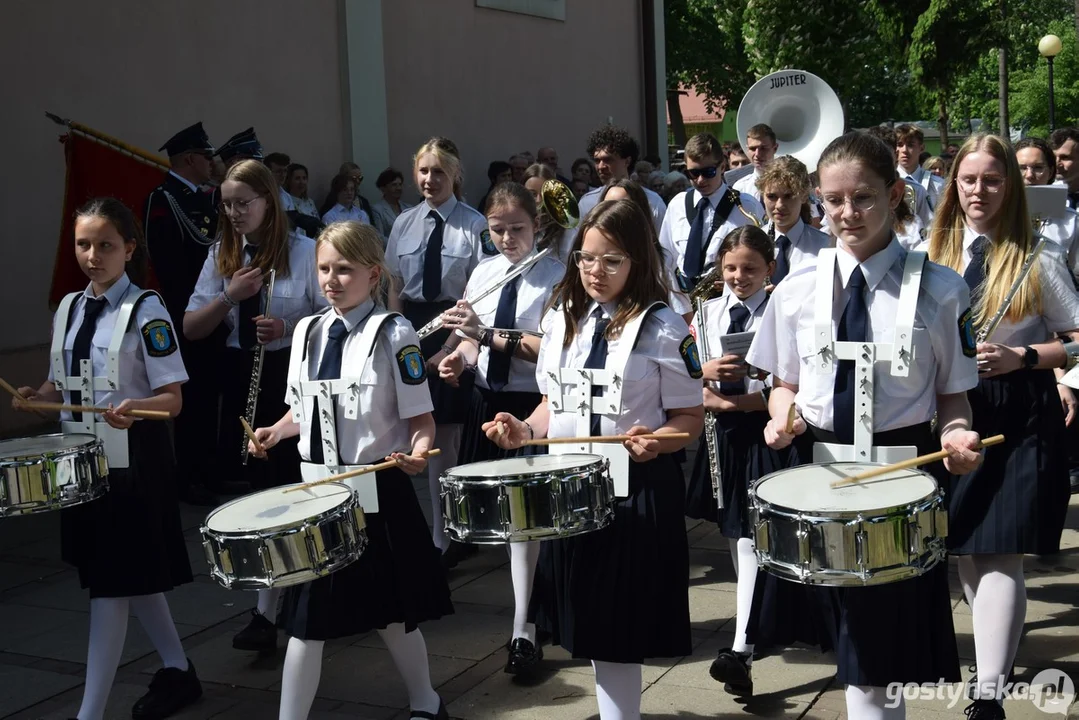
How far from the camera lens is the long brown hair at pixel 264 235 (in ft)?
17.8

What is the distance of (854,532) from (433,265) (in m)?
3.81

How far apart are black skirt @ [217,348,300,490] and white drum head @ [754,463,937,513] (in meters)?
2.12

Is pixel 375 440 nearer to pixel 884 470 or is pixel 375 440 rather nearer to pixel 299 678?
pixel 299 678

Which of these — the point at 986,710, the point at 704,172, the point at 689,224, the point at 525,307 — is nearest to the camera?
the point at 986,710

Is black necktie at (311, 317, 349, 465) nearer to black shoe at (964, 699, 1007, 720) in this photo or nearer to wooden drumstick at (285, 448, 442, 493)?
wooden drumstick at (285, 448, 442, 493)

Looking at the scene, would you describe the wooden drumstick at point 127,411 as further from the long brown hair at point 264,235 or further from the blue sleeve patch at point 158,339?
the long brown hair at point 264,235

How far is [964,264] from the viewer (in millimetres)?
4344

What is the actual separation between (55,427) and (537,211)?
18.3ft

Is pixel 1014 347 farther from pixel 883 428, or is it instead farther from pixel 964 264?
pixel 883 428

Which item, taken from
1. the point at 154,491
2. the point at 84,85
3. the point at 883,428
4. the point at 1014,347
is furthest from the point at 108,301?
the point at 84,85

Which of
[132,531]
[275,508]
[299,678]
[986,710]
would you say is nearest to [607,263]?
[275,508]

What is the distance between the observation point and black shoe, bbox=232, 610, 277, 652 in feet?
16.8

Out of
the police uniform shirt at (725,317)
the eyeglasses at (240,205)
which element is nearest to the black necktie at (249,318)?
the eyeglasses at (240,205)

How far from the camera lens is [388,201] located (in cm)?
1285
